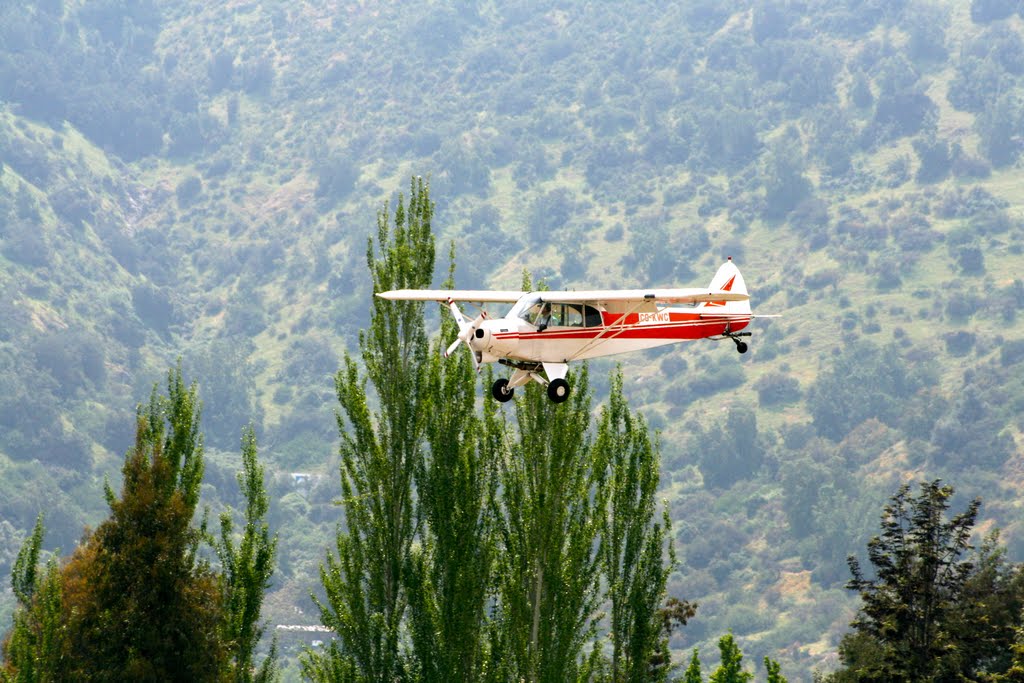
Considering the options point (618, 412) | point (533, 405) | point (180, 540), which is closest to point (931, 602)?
point (618, 412)

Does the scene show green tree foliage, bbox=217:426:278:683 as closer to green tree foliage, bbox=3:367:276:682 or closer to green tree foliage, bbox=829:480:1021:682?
green tree foliage, bbox=3:367:276:682

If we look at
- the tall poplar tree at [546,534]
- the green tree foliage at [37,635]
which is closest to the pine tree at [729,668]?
the tall poplar tree at [546,534]

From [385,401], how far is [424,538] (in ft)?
13.7

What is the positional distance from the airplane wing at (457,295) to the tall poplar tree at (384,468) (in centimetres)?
276

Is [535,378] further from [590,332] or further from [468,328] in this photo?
[468,328]

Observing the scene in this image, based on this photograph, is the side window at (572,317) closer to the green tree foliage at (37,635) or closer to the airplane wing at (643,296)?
the airplane wing at (643,296)

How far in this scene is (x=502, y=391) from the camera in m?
40.7

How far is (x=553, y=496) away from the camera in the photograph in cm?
4656

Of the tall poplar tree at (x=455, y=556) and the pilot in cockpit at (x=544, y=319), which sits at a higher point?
the pilot in cockpit at (x=544, y=319)

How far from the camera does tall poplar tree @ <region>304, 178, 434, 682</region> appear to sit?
47.5 m

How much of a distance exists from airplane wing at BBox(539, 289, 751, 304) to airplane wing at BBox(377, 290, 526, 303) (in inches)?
82.5

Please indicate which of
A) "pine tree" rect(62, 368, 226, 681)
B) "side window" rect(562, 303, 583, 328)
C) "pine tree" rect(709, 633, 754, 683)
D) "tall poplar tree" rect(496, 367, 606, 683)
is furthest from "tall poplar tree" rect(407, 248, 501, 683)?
"pine tree" rect(709, 633, 754, 683)

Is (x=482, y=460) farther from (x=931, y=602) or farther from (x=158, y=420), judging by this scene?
(x=931, y=602)

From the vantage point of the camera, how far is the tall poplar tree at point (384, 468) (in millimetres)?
47531
